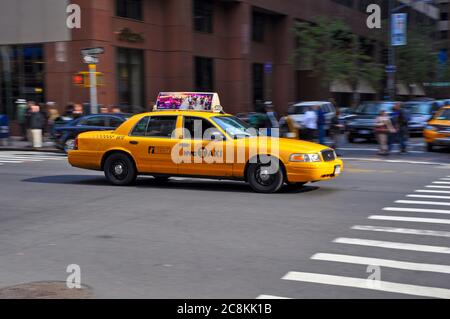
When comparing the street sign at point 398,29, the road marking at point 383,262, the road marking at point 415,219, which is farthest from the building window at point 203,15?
the road marking at point 383,262

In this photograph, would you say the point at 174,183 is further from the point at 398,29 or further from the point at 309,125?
the point at 398,29

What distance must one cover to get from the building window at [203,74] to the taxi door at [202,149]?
2371 centimetres

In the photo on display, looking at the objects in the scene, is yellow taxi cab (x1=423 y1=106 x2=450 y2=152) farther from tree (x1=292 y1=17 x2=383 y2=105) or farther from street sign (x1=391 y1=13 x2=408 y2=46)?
tree (x1=292 y1=17 x2=383 y2=105)

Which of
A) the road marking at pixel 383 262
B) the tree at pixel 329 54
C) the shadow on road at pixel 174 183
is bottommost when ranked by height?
the road marking at pixel 383 262

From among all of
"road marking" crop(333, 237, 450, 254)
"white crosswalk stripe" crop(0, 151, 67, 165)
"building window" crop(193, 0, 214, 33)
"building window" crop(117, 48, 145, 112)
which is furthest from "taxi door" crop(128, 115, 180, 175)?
"building window" crop(193, 0, 214, 33)

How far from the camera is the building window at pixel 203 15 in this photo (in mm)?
35562

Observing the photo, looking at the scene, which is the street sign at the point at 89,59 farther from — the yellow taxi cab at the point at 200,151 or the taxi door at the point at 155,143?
the taxi door at the point at 155,143

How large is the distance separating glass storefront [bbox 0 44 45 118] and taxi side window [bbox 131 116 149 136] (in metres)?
17.8

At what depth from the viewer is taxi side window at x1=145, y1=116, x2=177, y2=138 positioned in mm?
11992

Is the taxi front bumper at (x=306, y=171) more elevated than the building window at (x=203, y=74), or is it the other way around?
the building window at (x=203, y=74)

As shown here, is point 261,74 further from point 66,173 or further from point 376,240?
point 376,240

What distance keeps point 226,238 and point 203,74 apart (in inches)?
1145
